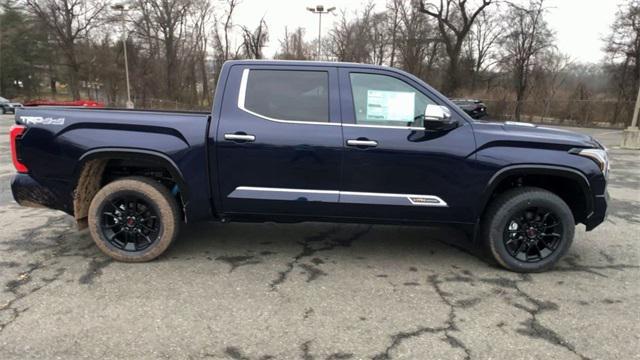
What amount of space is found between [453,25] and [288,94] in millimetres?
44705

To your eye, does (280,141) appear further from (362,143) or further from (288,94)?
(362,143)

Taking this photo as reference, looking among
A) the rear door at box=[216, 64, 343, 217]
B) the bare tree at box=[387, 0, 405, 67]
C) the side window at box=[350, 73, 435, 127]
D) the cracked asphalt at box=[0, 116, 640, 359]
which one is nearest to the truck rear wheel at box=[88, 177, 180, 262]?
A: the cracked asphalt at box=[0, 116, 640, 359]

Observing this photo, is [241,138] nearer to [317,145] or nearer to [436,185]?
[317,145]

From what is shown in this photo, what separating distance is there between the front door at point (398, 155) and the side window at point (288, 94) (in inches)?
8.3

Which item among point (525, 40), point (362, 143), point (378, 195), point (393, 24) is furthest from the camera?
point (393, 24)

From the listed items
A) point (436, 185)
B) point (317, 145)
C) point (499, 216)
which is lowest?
point (499, 216)

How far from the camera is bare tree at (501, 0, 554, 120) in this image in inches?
1529

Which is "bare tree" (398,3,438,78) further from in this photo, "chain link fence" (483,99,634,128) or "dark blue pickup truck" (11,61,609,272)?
"dark blue pickup truck" (11,61,609,272)

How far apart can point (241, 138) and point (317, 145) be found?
678 mm

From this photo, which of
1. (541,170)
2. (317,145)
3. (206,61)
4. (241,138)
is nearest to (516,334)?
(541,170)

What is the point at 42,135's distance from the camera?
13.2ft

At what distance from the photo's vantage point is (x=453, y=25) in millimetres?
44125

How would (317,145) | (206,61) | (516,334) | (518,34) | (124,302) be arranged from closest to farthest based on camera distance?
(516,334), (124,302), (317,145), (518,34), (206,61)

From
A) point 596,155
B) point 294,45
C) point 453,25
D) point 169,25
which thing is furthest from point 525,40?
point 596,155
